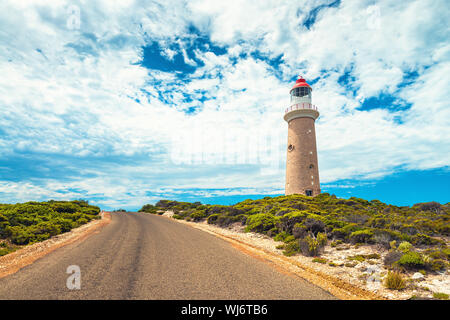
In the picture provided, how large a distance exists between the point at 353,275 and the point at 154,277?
24.0 feet

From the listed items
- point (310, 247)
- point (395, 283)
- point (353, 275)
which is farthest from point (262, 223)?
point (395, 283)

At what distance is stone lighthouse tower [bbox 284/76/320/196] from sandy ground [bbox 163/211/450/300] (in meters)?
23.1

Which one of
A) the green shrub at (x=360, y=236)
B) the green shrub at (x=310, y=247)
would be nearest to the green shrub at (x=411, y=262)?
the green shrub at (x=310, y=247)

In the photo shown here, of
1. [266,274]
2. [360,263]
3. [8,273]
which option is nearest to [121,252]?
[8,273]

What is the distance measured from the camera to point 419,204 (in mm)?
25578

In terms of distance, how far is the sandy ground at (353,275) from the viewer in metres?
7.00

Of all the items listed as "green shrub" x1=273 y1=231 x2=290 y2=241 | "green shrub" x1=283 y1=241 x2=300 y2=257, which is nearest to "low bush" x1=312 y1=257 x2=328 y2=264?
"green shrub" x1=283 y1=241 x2=300 y2=257

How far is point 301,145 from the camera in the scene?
35.7m

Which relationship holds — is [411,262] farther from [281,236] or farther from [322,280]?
[281,236]

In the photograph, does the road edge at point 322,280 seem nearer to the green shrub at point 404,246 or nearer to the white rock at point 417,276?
the white rock at point 417,276

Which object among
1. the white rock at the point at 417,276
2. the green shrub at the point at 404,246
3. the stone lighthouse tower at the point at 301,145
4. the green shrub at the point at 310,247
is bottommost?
the white rock at the point at 417,276

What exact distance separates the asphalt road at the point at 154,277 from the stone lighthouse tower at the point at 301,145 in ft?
85.8

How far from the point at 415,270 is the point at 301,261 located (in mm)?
4203
